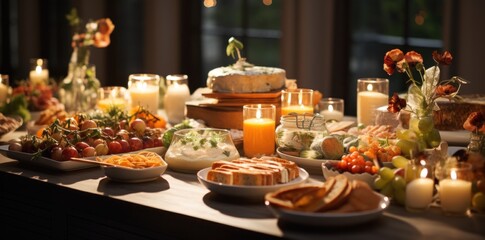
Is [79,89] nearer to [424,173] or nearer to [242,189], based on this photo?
[242,189]

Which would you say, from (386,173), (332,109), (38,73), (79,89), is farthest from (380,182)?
(38,73)

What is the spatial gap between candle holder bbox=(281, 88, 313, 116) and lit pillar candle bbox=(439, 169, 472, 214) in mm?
1114

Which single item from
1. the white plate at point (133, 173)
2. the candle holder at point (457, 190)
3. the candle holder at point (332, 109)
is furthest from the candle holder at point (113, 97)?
the candle holder at point (457, 190)

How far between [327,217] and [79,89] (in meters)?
2.11

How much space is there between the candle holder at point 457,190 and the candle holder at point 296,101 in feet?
3.61

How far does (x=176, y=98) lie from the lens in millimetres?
3600

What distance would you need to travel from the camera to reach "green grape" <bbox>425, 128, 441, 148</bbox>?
8.27ft

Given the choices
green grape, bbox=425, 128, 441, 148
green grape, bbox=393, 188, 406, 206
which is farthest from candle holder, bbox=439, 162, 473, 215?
green grape, bbox=425, 128, 441, 148

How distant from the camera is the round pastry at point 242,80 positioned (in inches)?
126

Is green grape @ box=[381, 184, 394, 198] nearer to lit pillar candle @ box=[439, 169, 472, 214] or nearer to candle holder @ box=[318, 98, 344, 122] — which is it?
lit pillar candle @ box=[439, 169, 472, 214]

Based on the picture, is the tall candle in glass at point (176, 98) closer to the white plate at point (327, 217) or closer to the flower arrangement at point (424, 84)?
the flower arrangement at point (424, 84)

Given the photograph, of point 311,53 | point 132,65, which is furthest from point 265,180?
point 132,65

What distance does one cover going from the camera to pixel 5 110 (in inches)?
137

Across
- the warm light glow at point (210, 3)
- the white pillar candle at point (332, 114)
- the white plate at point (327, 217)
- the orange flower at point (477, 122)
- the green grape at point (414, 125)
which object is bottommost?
the white plate at point (327, 217)
